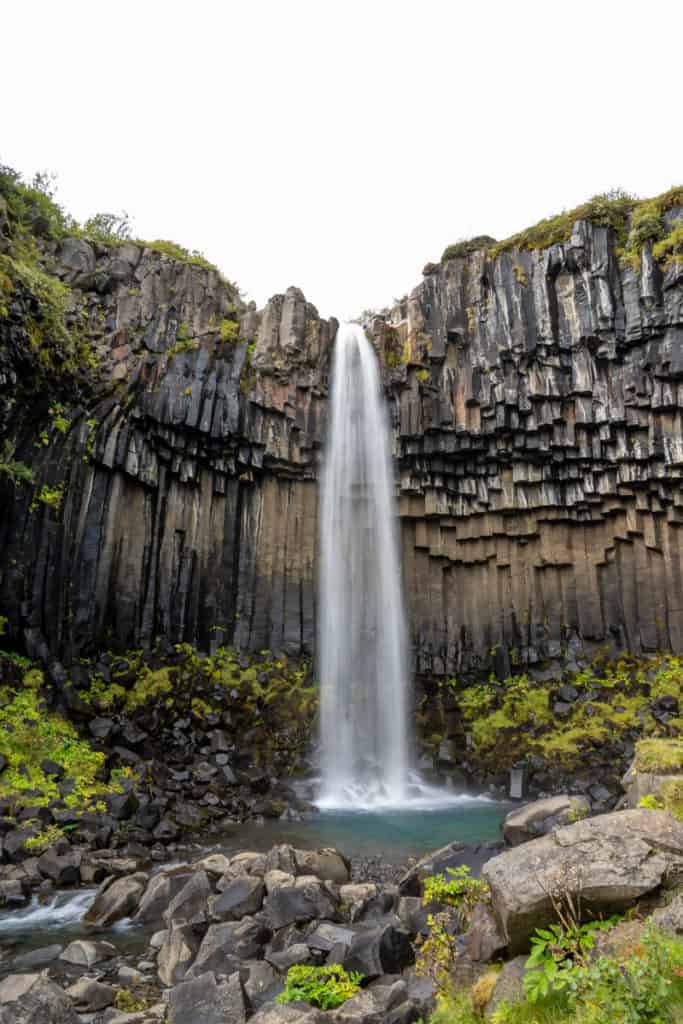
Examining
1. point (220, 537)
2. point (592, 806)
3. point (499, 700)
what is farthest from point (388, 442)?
point (592, 806)

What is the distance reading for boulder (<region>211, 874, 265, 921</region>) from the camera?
747 cm

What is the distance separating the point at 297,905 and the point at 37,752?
8568 millimetres

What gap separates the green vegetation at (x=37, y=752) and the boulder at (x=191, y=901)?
4.73 metres

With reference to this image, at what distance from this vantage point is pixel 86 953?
703cm

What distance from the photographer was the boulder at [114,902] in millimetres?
8195

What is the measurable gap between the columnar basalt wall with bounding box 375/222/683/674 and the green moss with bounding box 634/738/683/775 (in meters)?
13.6

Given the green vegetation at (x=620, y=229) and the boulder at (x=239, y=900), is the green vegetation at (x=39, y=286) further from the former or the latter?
the boulder at (x=239, y=900)

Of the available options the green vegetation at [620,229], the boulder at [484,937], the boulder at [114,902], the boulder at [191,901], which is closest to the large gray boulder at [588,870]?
the boulder at [484,937]

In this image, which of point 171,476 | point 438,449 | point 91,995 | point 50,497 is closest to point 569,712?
point 438,449

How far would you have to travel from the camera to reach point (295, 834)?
1341cm

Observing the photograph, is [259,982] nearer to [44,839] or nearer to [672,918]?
[672,918]

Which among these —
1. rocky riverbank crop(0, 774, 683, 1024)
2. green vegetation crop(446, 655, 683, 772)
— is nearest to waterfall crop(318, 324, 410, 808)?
green vegetation crop(446, 655, 683, 772)

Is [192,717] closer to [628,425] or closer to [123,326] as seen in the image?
[123,326]

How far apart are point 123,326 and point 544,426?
46.1 ft
